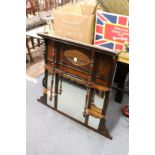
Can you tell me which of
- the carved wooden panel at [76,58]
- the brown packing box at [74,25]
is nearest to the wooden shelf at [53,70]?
the carved wooden panel at [76,58]

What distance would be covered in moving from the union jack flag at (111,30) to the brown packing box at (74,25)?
0.07m

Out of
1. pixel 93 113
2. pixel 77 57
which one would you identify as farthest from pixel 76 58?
pixel 93 113

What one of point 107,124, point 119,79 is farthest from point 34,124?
point 119,79

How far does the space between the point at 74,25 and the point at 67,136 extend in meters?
1.18

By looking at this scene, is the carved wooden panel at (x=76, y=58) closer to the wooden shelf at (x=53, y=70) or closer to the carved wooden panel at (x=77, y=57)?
the carved wooden panel at (x=77, y=57)

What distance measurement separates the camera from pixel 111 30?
5.72 feet

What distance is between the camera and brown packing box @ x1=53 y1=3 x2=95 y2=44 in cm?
171

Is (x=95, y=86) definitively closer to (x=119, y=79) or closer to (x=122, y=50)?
(x=122, y=50)

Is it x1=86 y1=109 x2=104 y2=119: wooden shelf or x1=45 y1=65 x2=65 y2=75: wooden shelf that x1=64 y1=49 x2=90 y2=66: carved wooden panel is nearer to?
x1=45 y1=65 x2=65 y2=75: wooden shelf

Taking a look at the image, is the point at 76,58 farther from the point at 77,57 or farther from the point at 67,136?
the point at 67,136

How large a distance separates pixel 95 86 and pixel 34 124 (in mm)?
850
